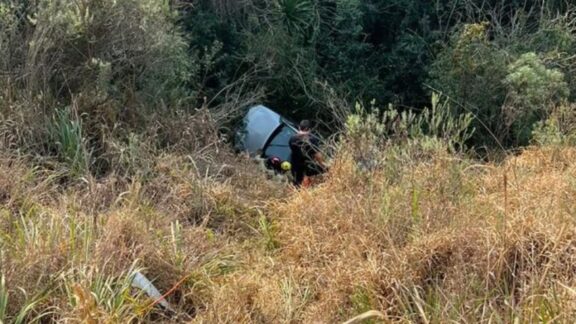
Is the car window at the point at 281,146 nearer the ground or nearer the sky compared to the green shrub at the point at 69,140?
nearer the ground

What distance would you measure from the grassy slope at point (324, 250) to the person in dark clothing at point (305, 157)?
101 centimetres

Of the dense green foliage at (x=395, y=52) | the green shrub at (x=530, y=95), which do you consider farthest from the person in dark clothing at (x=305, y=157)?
→ the green shrub at (x=530, y=95)

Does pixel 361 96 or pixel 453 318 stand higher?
pixel 453 318

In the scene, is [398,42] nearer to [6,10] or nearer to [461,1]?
[461,1]

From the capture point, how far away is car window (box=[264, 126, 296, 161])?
709 cm

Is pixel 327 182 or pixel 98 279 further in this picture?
pixel 327 182

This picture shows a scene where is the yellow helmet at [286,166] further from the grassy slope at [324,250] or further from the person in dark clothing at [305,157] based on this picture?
the grassy slope at [324,250]

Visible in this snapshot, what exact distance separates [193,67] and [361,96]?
101 inches

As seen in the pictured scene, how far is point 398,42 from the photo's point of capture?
386 inches

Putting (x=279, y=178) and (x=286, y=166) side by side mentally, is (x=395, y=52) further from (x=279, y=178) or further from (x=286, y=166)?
(x=279, y=178)

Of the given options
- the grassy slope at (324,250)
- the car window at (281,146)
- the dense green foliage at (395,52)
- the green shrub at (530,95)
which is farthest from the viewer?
the dense green foliage at (395,52)

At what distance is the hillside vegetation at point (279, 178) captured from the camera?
3.36m

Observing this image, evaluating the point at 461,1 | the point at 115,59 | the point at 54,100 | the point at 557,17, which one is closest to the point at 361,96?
the point at 461,1

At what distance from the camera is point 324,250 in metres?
4.12
